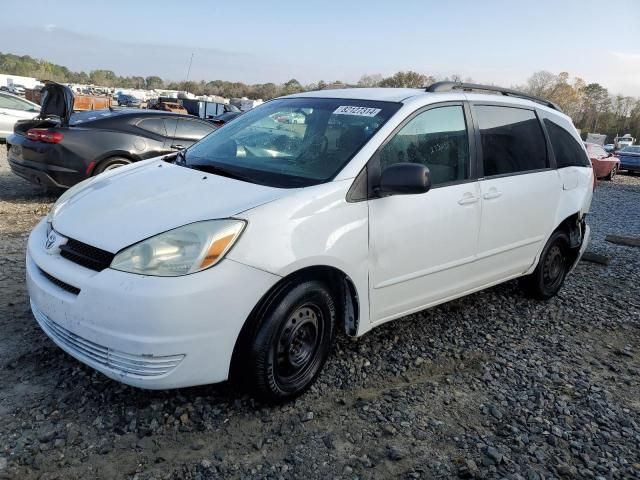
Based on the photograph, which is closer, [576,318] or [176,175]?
[176,175]

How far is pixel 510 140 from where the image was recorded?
3.94m

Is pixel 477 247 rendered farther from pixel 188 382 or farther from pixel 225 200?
pixel 188 382

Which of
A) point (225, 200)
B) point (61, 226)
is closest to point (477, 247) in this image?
point (225, 200)

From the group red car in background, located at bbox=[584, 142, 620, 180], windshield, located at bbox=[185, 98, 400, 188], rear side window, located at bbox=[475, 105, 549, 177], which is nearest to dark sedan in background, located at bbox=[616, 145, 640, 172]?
red car in background, located at bbox=[584, 142, 620, 180]

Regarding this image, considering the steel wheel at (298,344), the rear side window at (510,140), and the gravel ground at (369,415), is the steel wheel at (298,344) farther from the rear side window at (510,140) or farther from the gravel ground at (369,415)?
the rear side window at (510,140)

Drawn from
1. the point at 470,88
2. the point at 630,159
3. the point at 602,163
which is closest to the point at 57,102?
the point at 470,88

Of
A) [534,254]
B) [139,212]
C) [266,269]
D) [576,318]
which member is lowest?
[576,318]

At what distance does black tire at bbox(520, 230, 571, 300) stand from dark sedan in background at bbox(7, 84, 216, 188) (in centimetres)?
533

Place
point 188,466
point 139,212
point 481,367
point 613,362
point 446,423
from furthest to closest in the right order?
point 613,362 → point 481,367 → point 446,423 → point 139,212 → point 188,466

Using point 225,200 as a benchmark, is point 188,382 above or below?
below

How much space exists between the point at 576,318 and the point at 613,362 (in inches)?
31.2

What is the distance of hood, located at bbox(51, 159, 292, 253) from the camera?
2.42m

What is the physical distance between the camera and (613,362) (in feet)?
12.1

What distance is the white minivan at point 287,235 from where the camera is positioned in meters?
2.28
